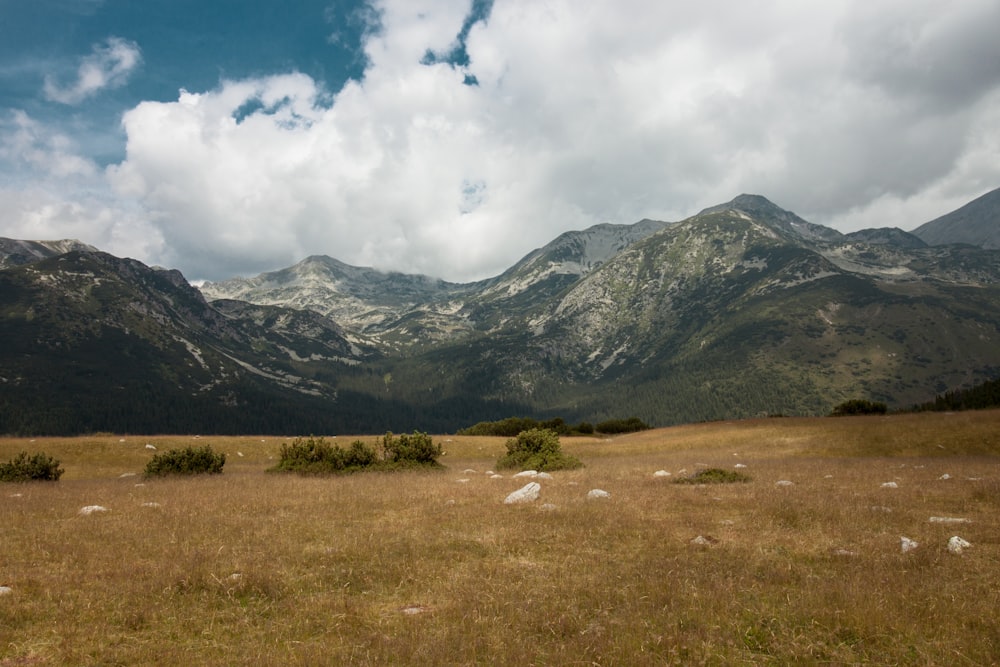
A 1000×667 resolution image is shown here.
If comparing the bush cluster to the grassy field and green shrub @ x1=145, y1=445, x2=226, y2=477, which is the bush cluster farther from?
the grassy field

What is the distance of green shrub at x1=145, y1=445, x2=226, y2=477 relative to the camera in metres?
29.2

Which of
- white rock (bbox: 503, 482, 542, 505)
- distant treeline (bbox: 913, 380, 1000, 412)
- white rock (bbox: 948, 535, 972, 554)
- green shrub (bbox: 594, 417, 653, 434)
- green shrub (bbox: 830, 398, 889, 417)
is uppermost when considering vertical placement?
white rock (bbox: 503, 482, 542, 505)

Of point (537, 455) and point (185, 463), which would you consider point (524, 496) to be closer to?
point (537, 455)

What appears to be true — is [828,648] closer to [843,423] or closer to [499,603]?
[499,603]

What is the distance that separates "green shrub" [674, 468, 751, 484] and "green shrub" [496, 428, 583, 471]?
31.9ft

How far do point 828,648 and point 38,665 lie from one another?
11.5m

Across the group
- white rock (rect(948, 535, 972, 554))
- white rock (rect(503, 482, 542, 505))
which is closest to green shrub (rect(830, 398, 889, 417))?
white rock (rect(503, 482, 542, 505))

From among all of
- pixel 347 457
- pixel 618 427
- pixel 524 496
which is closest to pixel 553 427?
pixel 618 427

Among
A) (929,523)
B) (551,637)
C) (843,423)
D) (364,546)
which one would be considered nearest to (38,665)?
(364,546)

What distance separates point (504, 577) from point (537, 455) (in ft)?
75.1

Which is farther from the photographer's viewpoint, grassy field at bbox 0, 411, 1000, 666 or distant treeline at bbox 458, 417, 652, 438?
distant treeline at bbox 458, 417, 652, 438

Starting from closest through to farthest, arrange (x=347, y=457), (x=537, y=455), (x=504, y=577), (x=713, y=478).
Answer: (x=504, y=577)
(x=713, y=478)
(x=347, y=457)
(x=537, y=455)

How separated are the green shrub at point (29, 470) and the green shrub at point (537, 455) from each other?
2671 cm

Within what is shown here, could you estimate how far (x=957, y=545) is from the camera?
1147cm
